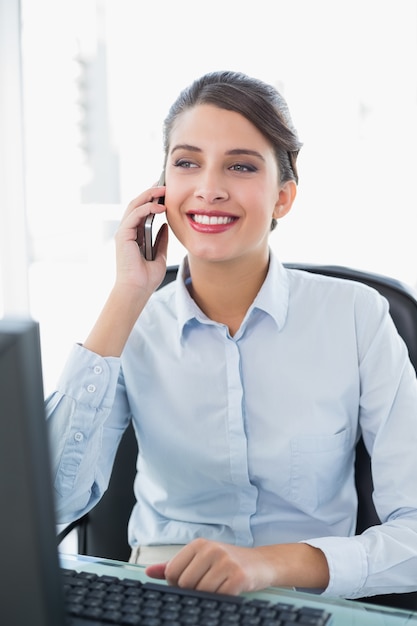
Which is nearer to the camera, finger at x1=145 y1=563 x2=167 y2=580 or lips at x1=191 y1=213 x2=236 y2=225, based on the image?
finger at x1=145 y1=563 x2=167 y2=580

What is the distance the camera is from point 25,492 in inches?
21.3

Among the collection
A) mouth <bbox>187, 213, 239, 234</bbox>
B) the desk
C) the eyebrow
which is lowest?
the desk

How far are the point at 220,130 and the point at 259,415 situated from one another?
487 mm

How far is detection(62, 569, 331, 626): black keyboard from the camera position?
811mm

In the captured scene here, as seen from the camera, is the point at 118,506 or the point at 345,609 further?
the point at 118,506

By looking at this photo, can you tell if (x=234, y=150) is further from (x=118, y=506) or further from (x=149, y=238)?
(x=118, y=506)

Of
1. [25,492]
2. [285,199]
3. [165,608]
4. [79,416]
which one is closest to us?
[25,492]

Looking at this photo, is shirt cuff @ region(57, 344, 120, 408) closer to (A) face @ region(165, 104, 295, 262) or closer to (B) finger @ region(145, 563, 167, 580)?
(A) face @ region(165, 104, 295, 262)

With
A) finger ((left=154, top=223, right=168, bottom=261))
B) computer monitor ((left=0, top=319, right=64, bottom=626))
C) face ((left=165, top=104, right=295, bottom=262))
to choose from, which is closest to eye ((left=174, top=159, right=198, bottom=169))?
face ((left=165, top=104, right=295, bottom=262))

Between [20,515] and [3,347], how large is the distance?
0.41 ft

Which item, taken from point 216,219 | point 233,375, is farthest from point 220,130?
point 233,375

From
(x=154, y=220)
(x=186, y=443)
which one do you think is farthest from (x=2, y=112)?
(x=186, y=443)

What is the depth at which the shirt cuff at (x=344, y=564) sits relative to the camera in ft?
3.62

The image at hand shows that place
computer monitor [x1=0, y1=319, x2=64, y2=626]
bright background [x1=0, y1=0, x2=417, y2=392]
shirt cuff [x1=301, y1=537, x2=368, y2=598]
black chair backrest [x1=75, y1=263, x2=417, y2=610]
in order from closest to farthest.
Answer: computer monitor [x1=0, y1=319, x2=64, y2=626]
shirt cuff [x1=301, y1=537, x2=368, y2=598]
black chair backrest [x1=75, y1=263, x2=417, y2=610]
bright background [x1=0, y1=0, x2=417, y2=392]
